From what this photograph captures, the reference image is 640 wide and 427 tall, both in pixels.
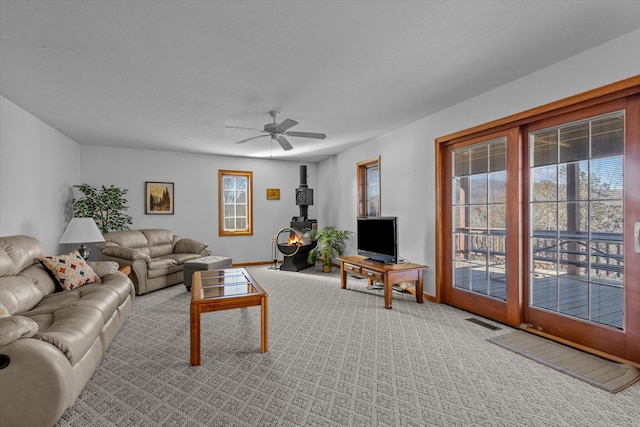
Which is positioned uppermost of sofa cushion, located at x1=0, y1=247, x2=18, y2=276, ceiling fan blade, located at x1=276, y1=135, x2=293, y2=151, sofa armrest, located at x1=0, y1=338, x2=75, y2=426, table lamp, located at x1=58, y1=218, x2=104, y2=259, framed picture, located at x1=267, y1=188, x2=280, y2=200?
ceiling fan blade, located at x1=276, y1=135, x2=293, y2=151

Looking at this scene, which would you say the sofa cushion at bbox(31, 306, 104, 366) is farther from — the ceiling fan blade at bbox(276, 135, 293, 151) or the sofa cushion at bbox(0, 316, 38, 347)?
the ceiling fan blade at bbox(276, 135, 293, 151)

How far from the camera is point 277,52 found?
2.60 meters

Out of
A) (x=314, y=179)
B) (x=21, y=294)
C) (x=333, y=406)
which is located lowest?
(x=333, y=406)

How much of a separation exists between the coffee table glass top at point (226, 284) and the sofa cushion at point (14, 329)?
3.61 feet

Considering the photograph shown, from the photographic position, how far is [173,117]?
434cm

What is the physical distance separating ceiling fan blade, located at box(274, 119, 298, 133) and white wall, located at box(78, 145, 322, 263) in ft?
A: 11.9

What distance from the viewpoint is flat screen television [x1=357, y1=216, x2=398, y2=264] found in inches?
169

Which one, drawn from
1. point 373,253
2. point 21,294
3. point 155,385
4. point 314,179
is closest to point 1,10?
point 21,294

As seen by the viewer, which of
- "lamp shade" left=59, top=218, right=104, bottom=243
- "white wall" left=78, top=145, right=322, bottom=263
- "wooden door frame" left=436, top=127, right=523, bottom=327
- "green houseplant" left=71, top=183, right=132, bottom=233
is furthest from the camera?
"white wall" left=78, top=145, right=322, bottom=263

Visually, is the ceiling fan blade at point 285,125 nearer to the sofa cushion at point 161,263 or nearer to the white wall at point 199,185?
the sofa cushion at point 161,263

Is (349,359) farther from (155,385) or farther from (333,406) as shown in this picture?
(155,385)

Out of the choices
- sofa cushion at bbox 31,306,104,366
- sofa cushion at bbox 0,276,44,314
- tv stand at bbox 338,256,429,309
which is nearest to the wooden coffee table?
sofa cushion at bbox 31,306,104,366

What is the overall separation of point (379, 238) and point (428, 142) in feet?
4.89

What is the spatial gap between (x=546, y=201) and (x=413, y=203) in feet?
5.99
